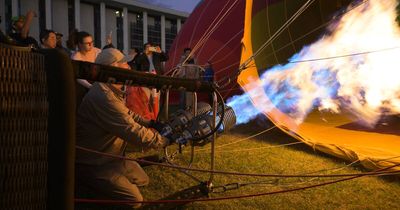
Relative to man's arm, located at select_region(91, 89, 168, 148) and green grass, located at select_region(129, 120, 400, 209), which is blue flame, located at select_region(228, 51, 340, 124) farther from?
man's arm, located at select_region(91, 89, 168, 148)

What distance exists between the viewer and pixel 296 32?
4.65 m

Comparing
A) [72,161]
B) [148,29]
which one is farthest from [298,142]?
[148,29]

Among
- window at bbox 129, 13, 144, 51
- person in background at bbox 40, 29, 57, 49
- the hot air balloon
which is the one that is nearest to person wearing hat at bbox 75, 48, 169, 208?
the hot air balloon

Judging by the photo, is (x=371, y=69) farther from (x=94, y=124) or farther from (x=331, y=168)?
(x=94, y=124)

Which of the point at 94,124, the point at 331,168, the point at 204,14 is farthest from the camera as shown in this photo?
the point at 204,14

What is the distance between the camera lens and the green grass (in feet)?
8.79

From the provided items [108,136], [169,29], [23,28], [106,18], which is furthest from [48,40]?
[169,29]

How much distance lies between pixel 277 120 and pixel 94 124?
2.67 m

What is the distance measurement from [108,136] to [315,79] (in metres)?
2.65

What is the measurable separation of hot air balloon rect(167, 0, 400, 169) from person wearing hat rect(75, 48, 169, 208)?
1.32 metres

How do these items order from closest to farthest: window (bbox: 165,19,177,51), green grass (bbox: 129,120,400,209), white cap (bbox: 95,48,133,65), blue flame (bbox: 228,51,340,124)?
white cap (bbox: 95,48,133,65) < green grass (bbox: 129,120,400,209) < blue flame (bbox: 228,51,340,124) < window (bbox: 165,19,177,51)

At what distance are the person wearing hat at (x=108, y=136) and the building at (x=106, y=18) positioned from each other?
56.3 ft

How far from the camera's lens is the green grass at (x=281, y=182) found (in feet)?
8.79

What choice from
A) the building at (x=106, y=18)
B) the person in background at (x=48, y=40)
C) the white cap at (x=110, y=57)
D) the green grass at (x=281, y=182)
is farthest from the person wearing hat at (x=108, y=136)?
the building at (x=106, y=18)
